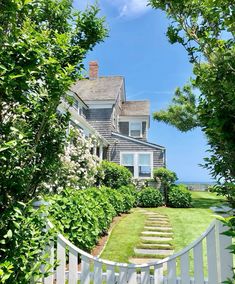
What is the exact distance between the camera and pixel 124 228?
973cm

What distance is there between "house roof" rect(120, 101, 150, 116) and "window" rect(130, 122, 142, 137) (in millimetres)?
877

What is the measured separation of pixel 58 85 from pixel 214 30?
6.49 feet

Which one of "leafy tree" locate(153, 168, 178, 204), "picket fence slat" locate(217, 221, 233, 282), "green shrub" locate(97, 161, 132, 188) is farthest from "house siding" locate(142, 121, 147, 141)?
"picket fence slat" locate(217, 221, 233, 282)

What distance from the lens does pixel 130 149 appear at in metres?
21.4

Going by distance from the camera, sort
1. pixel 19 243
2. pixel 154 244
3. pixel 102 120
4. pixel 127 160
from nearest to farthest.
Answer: pixel 19 243 → pixel 154 244 → pixel 127 160 → pixel 102 120

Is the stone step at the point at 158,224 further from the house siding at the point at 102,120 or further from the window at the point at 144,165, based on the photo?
the house siding at the point at 102,120

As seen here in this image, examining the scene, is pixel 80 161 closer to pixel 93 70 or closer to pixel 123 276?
pixel 123 276

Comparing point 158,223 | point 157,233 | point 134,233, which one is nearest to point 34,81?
point 134,233

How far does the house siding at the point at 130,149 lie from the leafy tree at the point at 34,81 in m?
17.5

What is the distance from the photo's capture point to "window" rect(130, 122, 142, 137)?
79.7 feet

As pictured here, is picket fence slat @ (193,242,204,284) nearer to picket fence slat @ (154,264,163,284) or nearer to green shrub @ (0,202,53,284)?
picket fence slat @ (154,264,163,284)

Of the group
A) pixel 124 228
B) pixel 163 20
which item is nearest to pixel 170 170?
pixel 124 228

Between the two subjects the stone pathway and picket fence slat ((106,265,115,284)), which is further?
the stone pathway

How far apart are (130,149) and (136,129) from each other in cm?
351
